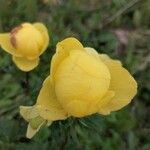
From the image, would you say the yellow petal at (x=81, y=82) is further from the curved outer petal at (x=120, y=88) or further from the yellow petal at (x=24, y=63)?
the yellow petal at (x=24, y=63)

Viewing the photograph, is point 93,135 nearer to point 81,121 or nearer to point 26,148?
point 26,148

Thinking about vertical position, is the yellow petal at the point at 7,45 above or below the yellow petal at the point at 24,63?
above

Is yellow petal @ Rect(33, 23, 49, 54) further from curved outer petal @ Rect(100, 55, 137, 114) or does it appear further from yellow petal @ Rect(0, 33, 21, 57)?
curved outer petal @ Rect(100, 55, 137, 114)

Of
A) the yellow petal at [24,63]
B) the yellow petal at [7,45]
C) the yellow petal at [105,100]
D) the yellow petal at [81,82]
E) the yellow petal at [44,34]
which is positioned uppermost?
the yellow petal at [81,82]

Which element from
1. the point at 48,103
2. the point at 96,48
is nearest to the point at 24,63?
the point at 96,48

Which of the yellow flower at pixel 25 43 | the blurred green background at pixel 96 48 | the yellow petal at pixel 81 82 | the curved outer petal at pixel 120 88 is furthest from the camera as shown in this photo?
the blurred green background at pixel 96 48

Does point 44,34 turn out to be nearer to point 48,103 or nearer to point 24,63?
point 24,63

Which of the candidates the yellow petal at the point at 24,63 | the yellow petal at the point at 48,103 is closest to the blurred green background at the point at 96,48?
the yellow petal at the point at 24,63

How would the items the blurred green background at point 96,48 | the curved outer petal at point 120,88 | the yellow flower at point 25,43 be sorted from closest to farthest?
the curved outer petal at point 120,88 → the yellow flower at point 25,43 → the blurred green background at point 96,48
